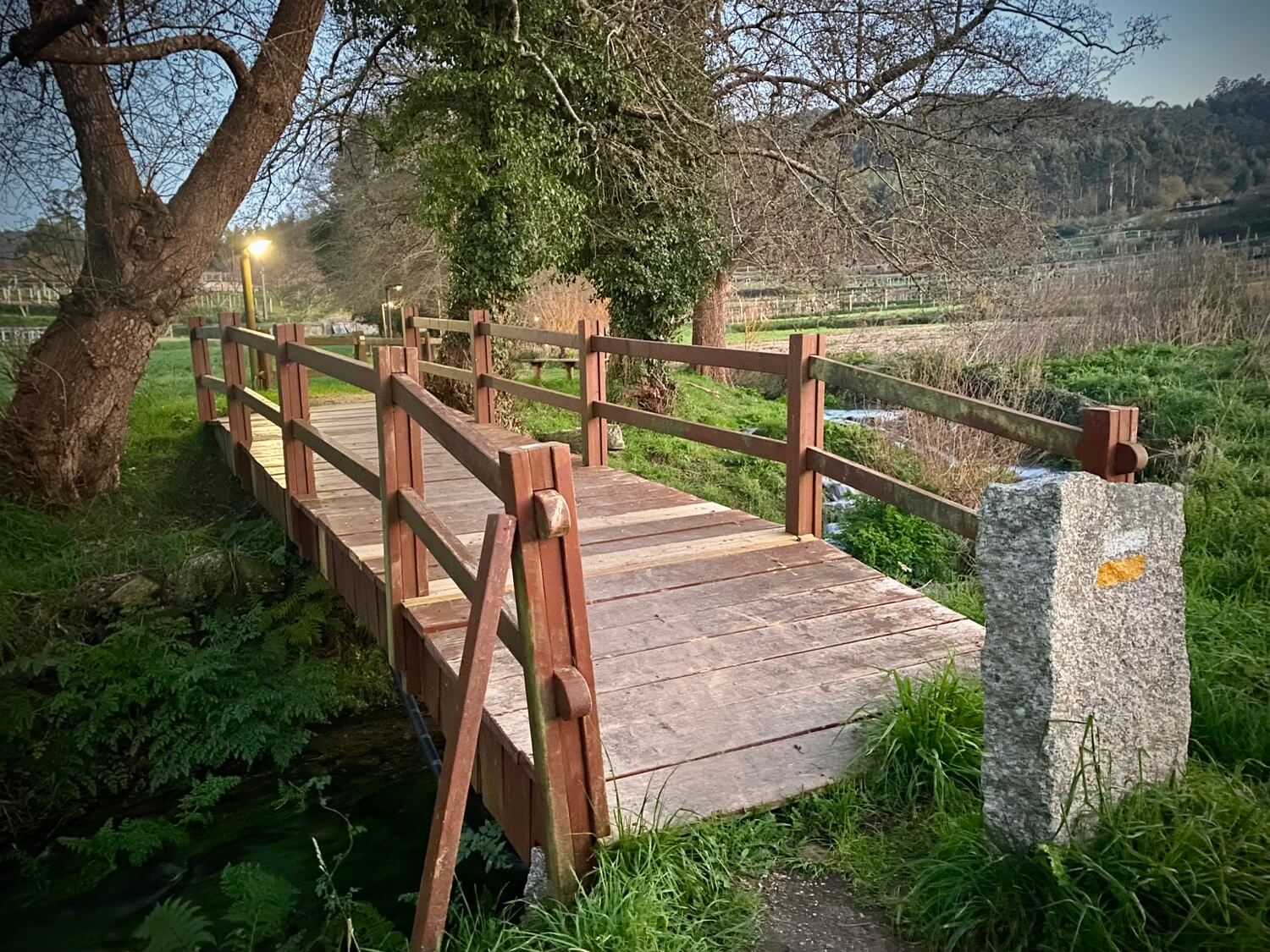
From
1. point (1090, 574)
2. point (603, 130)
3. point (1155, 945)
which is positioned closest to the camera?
point (1155, 945)

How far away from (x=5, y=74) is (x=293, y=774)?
611 cm

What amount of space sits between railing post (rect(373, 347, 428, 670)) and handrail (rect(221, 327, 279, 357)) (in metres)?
2.43

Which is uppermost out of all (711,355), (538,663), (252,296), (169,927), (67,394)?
(252,296)

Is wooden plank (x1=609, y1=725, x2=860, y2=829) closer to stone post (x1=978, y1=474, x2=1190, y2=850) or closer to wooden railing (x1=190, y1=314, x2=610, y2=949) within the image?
wooden railing (x1=190, y1=314, x2=610, y2=949)

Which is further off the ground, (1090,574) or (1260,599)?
(1090,574)

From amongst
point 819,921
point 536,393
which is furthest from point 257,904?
point 536,393

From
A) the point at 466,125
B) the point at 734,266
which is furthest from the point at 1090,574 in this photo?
the point at 734,266

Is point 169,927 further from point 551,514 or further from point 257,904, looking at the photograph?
point 551,514

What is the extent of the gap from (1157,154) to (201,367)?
71.7 feet

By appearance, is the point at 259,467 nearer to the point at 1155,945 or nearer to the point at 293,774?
the point at 293,774

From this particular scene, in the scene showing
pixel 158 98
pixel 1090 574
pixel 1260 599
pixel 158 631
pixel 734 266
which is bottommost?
pixel 158 631

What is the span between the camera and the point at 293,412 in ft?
20.4

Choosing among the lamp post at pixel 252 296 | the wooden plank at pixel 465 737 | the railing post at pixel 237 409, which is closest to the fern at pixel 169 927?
the wooden plank at pixel 465 737

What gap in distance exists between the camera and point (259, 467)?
7680mm
